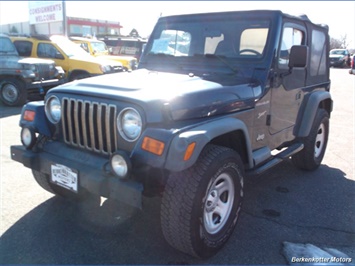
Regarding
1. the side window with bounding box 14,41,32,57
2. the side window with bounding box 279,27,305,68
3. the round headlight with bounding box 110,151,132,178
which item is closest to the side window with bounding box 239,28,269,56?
the side window with bounding box 279,27,305,68

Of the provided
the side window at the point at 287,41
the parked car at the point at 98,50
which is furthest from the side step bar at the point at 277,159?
the parked car at the point at 98,50

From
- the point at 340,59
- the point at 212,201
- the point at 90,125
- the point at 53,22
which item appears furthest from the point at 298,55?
the point at 340,59

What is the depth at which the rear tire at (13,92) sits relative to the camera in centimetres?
929

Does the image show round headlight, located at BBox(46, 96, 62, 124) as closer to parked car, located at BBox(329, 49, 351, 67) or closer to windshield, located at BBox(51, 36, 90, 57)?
windshield, located at BBox(51, 36, 90, 57)

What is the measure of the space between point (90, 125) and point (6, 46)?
854cm

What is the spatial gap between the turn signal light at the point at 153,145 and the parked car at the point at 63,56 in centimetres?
887

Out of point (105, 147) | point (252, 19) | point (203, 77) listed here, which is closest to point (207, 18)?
point (252, 19)

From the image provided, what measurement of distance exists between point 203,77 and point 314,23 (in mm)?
2195

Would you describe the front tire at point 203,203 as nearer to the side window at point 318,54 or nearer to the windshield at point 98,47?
the side window at point 318,54

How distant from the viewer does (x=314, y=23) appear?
14.7 feet

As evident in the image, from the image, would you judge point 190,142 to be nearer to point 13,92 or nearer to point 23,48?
point 13,92

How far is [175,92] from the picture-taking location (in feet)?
8.86

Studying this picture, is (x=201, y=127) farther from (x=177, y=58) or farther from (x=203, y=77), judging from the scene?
(x=177, y=58)

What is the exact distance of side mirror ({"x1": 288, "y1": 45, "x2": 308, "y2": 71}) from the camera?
3400 mm
